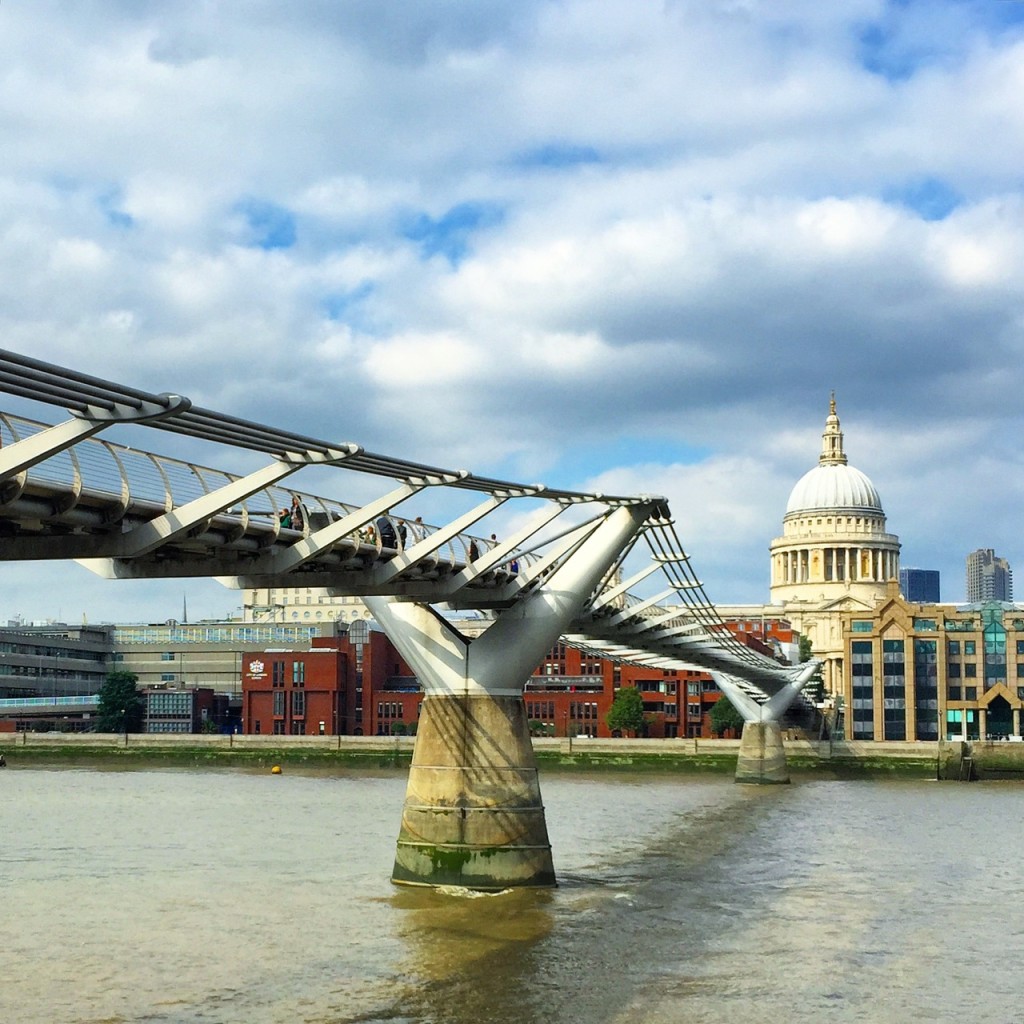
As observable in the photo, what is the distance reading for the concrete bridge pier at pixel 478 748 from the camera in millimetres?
27547

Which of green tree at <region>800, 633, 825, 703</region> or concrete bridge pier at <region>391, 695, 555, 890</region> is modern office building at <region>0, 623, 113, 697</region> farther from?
concrete bridge pier at <region>391, 695, 555, 890</region>

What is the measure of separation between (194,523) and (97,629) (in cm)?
12109

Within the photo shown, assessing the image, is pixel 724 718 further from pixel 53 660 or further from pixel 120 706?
pixel 53 660

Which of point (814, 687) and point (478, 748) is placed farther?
point (814, 687)

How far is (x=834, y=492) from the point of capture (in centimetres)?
16050

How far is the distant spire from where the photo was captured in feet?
557

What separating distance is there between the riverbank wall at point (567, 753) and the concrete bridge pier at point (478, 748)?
158ft

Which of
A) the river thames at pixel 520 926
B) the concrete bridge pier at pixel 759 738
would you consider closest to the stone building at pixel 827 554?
the concrete bridge pier at pixel 759 738

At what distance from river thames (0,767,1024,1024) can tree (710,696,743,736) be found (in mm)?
52420

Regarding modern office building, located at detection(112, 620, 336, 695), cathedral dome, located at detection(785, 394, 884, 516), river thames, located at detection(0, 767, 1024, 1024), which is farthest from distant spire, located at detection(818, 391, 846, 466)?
river thames, located at detection(0, 767, 1024, 1024)

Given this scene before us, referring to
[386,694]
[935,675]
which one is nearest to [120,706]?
[386,694]

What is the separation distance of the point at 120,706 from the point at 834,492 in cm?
7828

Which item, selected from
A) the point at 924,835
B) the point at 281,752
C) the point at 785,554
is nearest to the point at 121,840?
the point at 924,835

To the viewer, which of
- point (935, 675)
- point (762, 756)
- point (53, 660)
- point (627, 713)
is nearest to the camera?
point (762, 756)
